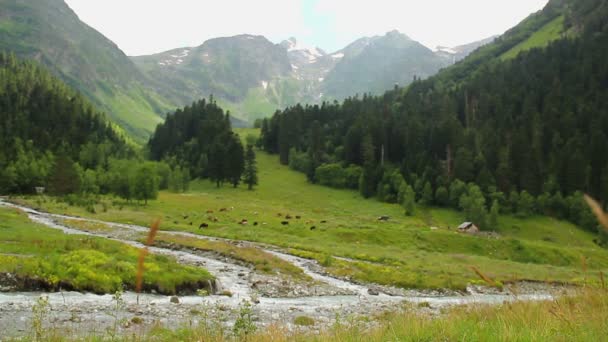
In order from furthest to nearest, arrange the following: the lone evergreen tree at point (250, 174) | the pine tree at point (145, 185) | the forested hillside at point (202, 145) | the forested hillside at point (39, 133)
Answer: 1. the forested hillside at point (202, 145)
2. the lone evergreen tree at point (250, 174)
3. the forested hillside at point (39, 133)
4. the pine tree at point (145, 185)

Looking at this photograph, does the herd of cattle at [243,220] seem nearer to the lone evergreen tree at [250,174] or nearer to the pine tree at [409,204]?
the pine tree at [409,204]

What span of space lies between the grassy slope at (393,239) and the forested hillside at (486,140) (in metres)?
7.18

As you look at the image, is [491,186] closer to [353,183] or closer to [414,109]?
[353,183]

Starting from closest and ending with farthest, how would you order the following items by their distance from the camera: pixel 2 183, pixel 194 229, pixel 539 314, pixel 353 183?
pixel 539 314
pixel 194 229
pixel 2 183
pixel 353 183

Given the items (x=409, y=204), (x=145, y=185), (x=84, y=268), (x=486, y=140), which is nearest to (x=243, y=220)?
(x=145, y=185)

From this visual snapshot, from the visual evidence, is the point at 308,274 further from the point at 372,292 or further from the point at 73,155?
the point at 73,155

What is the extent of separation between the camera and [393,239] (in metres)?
69.1

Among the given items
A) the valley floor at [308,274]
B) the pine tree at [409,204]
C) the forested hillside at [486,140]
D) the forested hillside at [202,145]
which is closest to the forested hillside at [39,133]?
the forested hillside at [202,145]

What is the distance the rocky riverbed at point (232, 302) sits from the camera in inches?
668

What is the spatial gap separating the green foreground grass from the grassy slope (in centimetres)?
1820

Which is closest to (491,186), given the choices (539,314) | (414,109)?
(414,109)

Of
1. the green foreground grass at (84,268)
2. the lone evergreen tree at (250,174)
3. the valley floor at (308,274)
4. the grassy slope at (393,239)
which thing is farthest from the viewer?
the lone evergreen tree at (250,174)

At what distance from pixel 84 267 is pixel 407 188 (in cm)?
8630

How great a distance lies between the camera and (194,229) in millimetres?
64062
